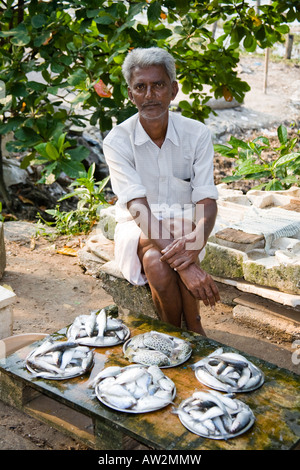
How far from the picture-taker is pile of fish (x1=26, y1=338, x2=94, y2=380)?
2.35 meters

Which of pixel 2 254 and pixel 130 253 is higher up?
pixel 130 253

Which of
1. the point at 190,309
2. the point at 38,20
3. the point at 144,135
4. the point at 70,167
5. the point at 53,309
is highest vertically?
the point at 38,20

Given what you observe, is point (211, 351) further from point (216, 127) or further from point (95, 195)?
point (216, 127)

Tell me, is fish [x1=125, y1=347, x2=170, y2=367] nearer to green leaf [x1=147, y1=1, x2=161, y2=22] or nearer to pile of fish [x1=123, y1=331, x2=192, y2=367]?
pile of fish [x1=123, y1=331, x2=192, y2=367]

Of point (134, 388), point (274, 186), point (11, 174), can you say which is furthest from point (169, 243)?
point (11, 174)

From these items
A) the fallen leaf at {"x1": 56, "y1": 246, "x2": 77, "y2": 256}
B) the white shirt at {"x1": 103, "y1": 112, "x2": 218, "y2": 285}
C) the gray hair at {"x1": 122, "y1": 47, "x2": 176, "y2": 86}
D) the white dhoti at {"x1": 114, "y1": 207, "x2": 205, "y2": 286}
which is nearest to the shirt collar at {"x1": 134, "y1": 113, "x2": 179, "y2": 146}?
the white shirt at {"x1": 103, "y1": 112, "x2": 218, "y2": 285}

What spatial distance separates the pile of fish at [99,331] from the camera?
260cm

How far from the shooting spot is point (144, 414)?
2123 millimetres

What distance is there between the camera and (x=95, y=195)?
5.14m

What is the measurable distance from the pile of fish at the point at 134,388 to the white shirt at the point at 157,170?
3.18ft

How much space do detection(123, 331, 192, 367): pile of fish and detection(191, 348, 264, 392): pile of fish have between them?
4.1 inches

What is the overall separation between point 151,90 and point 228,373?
1557 millimetres

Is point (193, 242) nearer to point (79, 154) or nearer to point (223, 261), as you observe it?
point (223, 261)

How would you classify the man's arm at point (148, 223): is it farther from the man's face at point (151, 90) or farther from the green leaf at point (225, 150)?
the green leaf at point (225, 150)
